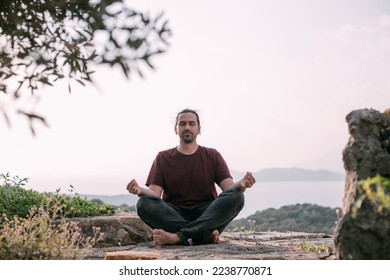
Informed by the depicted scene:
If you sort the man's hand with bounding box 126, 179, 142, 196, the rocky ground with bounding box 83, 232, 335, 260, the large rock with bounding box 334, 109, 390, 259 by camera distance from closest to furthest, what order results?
the large rock with bounding box 334, 109, 390, 259 < the rocky ground with bounding box 83, 232, 335, 260 < the man's hand with bounding box 126, 179, 142, 196

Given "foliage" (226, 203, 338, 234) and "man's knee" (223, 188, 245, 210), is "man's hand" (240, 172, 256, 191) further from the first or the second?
"foliage" (226, 203, 338, 234)

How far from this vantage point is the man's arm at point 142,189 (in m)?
5.82

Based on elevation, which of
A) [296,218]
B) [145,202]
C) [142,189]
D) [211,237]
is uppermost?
[142,189]

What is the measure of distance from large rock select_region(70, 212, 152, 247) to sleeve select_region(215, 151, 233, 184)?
1204mm

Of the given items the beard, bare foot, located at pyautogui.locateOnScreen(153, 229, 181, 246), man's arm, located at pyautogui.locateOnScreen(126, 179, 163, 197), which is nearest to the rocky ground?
bare foot, located at pyautogui.locateOnScreen(153, 229, 181, 246)

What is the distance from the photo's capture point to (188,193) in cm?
638

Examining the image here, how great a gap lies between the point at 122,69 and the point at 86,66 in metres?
0.36

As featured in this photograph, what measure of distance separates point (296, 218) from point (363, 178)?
33.5 feet

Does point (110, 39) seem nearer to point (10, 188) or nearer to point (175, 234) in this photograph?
point (175, 234)

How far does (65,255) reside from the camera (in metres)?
4.41

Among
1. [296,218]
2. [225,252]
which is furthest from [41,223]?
[296,218]

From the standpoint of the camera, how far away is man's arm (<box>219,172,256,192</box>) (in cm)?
580

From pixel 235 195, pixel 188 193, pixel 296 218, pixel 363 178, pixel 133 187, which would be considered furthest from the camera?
pixel 296 218

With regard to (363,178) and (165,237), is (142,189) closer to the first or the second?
(165,237)
